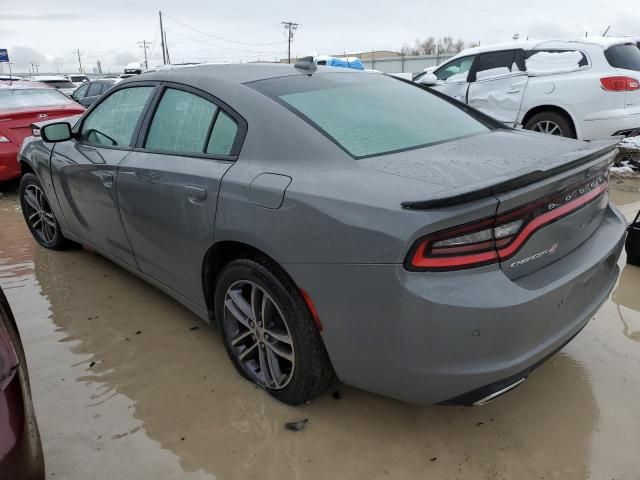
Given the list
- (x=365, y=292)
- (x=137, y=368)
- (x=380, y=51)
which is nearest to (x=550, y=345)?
(x=365, y=292)

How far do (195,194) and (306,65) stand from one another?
1.03m

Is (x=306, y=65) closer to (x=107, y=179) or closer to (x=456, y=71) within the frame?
(x=107, y=179)

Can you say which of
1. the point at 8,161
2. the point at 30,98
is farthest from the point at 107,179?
the point at 30,98

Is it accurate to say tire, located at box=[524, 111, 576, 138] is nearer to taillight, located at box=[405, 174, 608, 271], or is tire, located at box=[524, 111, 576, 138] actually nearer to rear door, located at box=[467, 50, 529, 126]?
rear door, located at box=[467, 50, 529, 126]

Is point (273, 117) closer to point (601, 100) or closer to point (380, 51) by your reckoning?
point (601, 100)

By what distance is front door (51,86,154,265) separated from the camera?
3027 millimetres

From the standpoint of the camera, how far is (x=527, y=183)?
170cm

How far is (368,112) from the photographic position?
2389 millimetres

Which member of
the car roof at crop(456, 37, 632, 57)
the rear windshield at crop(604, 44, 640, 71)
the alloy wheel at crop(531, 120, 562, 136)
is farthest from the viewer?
the alloy wheel at crop(531, 120, 562, 136)

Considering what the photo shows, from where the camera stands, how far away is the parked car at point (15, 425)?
4.03 feet

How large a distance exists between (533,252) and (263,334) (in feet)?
3.90

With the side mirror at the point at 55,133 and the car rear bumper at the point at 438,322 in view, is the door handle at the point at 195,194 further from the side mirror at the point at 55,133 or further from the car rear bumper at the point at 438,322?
the side mirror at the point at 55,133

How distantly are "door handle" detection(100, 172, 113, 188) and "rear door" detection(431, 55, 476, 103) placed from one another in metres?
5.83

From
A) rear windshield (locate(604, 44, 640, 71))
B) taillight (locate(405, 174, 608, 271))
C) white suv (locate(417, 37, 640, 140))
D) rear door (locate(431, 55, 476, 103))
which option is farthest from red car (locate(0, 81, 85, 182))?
rear windshield (locate(604, 44, 640, 71))
